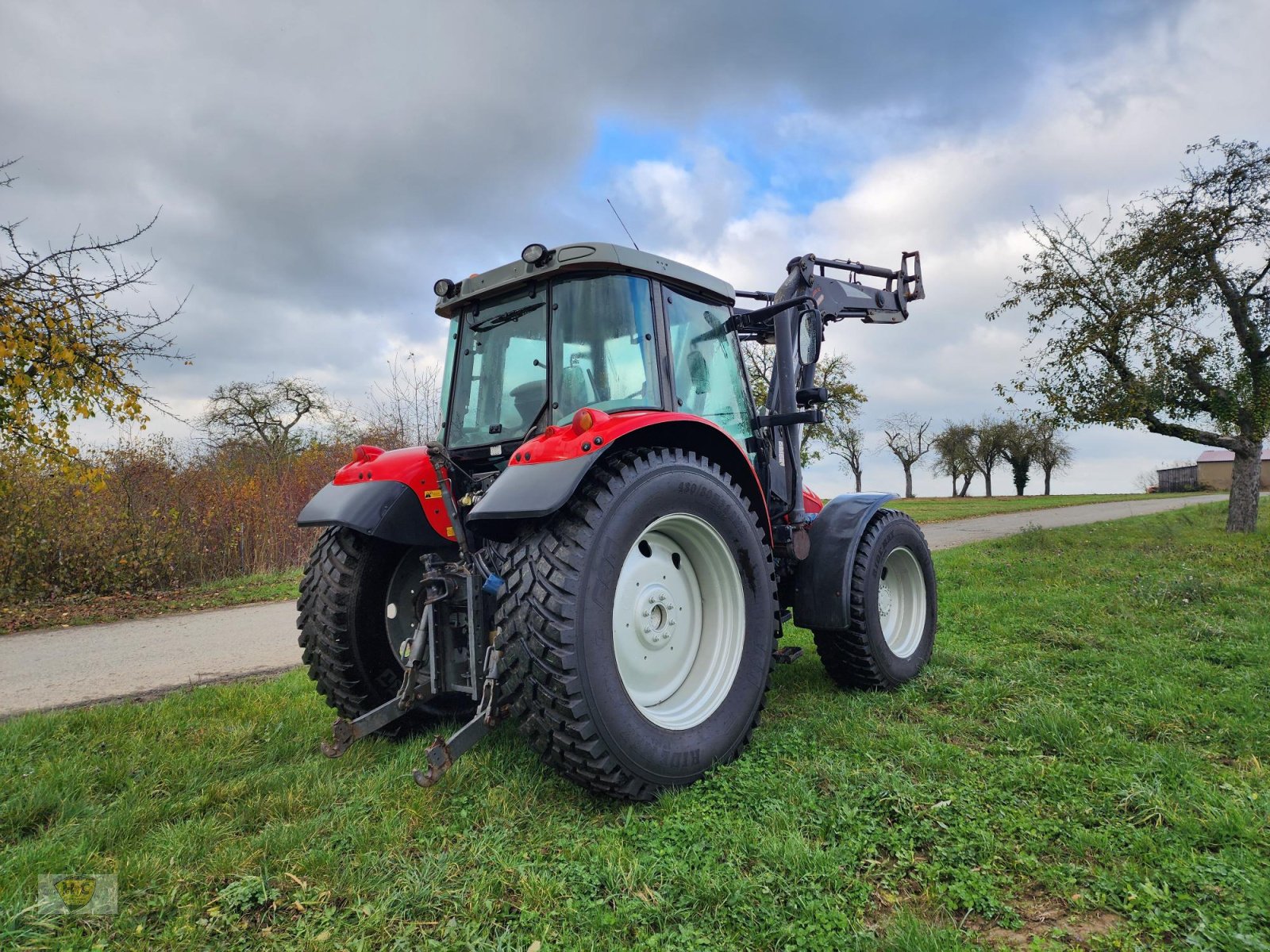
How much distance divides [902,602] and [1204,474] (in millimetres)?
48105

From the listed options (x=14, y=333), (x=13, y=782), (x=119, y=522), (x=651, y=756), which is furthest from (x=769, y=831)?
(x=119, y=522)

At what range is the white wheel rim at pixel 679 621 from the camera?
286cm

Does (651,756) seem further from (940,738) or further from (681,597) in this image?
(940,738)

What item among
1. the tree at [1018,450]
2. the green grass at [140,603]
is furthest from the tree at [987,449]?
the green grass at [140,603]

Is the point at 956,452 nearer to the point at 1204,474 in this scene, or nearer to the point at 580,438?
the point at 1204,474

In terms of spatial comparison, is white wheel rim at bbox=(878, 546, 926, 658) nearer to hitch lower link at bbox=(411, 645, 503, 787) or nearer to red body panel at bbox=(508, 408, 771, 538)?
red body panel at bbox=(508, 408, 771, 538)

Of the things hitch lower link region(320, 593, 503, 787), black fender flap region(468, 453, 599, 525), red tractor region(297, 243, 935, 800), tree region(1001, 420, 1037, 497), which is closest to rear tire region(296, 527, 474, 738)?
red tractor region(297, 243, 935, 800)

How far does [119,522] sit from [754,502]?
9.33 meters

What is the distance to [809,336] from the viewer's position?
4.16 meters

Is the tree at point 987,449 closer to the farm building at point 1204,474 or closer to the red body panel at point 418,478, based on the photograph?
the farm building at point 1204,474

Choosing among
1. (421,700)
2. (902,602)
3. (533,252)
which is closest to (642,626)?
(421,700)

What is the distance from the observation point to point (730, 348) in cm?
386

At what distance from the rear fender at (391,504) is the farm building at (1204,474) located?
47.5m

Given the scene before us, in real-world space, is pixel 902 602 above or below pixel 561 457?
below
